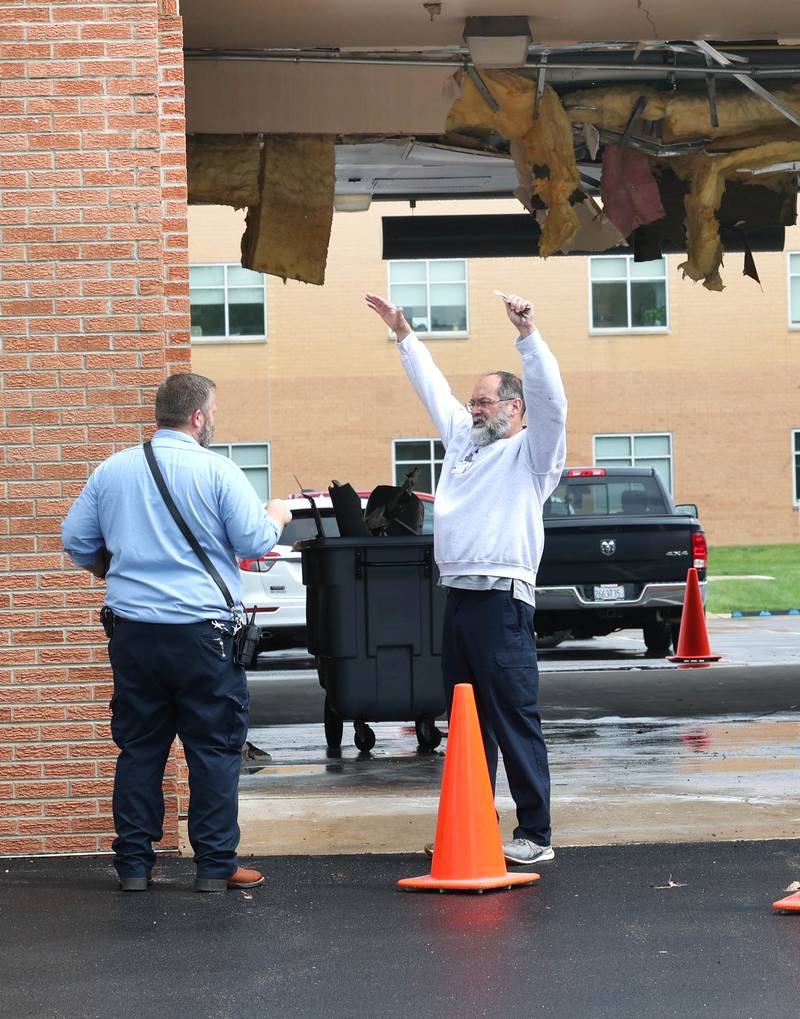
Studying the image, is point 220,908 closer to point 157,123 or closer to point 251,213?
point 157,123

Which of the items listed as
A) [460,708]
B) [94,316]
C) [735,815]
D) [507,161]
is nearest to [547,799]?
[460,708]

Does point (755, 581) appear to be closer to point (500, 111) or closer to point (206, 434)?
point (500, 111)

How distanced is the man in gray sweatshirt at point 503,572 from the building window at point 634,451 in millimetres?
27861

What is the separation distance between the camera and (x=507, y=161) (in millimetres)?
11594

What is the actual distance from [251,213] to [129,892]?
537 centimetres

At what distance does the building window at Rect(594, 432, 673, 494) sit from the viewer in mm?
→ 34312

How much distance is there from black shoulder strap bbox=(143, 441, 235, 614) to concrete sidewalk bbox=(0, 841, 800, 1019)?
3.72ft

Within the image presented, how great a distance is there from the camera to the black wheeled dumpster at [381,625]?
9.35 meters

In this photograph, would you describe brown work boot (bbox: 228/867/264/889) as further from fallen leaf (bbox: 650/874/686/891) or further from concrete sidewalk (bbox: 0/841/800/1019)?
fallen leaf (bbox: 650/874/686/891)

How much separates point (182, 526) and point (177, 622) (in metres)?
0.35

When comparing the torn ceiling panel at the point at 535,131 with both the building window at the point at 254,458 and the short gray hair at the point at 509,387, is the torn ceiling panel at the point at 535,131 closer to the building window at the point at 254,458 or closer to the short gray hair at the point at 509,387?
the short gray hair at the point at 509,387

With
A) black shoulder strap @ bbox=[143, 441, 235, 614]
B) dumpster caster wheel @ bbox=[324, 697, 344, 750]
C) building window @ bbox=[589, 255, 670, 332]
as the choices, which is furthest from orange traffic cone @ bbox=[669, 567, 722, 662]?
building window @ bbox=[589, 255, 670, 332]

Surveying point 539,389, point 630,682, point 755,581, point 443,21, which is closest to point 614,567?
point 630,682

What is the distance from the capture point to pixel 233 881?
6.28 metres
